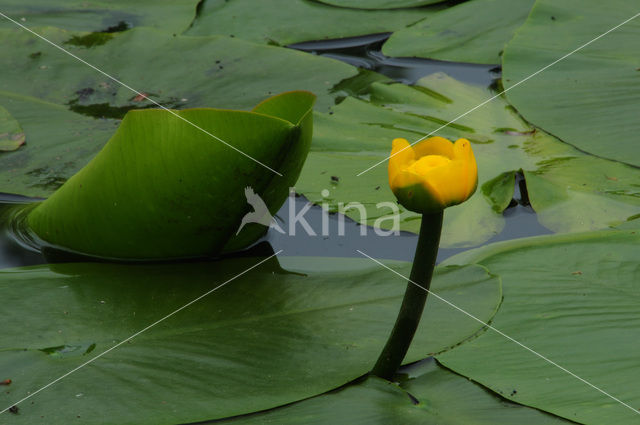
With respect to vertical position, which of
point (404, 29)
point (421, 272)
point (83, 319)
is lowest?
point (83, 319)

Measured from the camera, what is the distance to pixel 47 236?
1.12 meters

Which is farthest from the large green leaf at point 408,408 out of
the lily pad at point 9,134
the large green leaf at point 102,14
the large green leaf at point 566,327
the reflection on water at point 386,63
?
the large green leaf at point 102,14

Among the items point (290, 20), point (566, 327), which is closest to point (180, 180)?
point (566, 327)

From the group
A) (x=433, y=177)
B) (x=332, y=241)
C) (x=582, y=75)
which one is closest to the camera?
(x=433, y=177)

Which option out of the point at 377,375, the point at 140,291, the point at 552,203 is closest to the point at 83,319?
the point at 140,291

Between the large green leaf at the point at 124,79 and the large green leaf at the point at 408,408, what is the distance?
783mm

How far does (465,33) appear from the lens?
1843 mm

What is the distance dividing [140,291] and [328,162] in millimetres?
508

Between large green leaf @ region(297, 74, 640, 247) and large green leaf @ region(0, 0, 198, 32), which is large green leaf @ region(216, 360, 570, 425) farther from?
large green leaf @ region(0, 0, 198, 32)

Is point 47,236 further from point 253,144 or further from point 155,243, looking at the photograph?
point 253,144

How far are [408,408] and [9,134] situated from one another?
0.99 metres

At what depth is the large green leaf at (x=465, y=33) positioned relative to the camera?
1.78 meters

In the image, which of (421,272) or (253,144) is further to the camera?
(253,144)

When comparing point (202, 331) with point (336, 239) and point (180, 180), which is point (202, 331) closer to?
point (180, 180)
